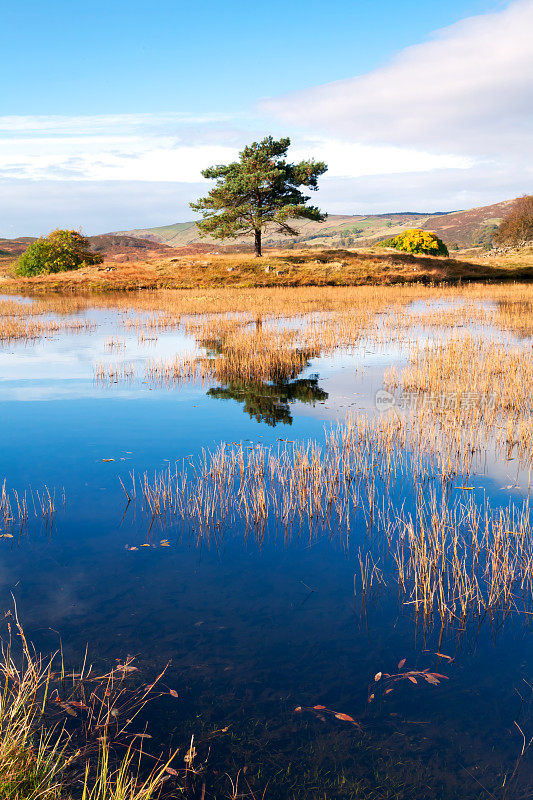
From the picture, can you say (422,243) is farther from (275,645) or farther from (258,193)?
(275,645)

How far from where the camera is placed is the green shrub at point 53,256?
266 ft

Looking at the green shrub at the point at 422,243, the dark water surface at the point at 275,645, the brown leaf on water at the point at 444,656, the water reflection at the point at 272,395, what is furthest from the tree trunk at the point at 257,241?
the brown leaf on water at the point at 444,656

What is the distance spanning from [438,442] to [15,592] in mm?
7694

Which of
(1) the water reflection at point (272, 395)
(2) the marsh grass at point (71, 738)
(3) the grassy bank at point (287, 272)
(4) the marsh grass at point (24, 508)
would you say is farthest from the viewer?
A: (3) the grassy bank at point (287, 272)

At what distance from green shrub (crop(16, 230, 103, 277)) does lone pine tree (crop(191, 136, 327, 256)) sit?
29.0 meters

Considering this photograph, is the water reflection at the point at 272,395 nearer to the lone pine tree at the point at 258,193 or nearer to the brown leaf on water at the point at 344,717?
the brown leaf on water at the point at 344,717

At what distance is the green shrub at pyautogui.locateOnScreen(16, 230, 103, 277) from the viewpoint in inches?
3194

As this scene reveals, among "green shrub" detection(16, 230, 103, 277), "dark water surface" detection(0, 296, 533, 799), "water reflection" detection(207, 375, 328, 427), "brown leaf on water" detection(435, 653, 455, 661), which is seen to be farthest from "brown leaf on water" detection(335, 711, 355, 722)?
"green shrub" detection(16, 230, 103, 277)

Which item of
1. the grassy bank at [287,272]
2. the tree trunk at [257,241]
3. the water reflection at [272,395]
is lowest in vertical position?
the water reflection at [272,395]

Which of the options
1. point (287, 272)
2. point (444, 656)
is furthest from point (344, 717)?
point (287, 272)

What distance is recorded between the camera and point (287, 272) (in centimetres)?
5838

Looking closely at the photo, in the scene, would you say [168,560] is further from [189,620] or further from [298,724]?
[298,724]

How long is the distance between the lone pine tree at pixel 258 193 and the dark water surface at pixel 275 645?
2133 inches

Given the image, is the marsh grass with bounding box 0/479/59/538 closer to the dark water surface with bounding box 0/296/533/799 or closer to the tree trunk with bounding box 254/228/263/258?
the dark water surface with bounding box 0/296/533/799
